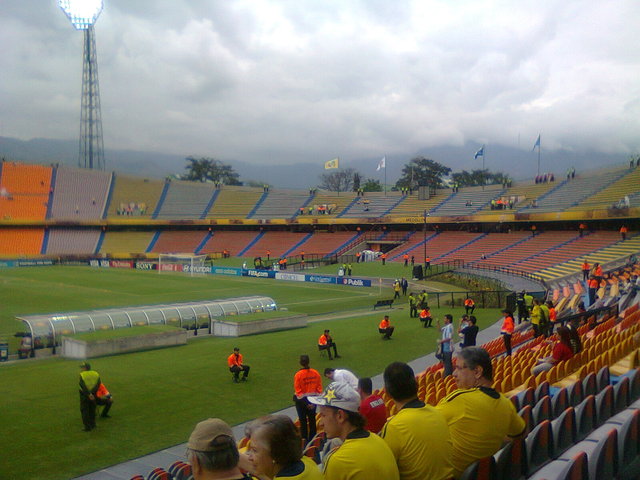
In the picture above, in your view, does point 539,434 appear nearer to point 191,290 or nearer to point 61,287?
point 191,290

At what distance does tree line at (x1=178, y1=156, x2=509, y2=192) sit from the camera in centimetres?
12050

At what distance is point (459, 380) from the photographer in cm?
452

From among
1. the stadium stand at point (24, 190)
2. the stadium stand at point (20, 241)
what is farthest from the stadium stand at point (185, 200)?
the stadium stand at point (24, 190)

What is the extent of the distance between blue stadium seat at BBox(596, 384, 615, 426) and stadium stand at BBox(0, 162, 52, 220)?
85.1 m

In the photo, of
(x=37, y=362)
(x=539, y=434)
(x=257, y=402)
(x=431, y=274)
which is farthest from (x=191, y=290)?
(x=539, y=434)

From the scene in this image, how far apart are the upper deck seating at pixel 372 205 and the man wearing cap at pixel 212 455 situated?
67.2 m

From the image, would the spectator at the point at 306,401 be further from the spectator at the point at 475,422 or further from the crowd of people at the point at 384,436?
the spectator at the point at 475,422

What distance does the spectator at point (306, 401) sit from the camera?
30.9ft

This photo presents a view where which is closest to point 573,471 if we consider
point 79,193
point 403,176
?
point 79,193

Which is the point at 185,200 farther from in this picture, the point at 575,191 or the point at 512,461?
the point at 512,461

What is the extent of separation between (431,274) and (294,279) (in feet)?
40.4

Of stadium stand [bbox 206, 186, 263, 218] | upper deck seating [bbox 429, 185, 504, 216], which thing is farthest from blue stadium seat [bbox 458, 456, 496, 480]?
stadium stand [bbox 206, 186, 263, 218]

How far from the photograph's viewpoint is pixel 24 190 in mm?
82375

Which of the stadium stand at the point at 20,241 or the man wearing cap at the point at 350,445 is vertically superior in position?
the stadium stand at the point at 20,241
